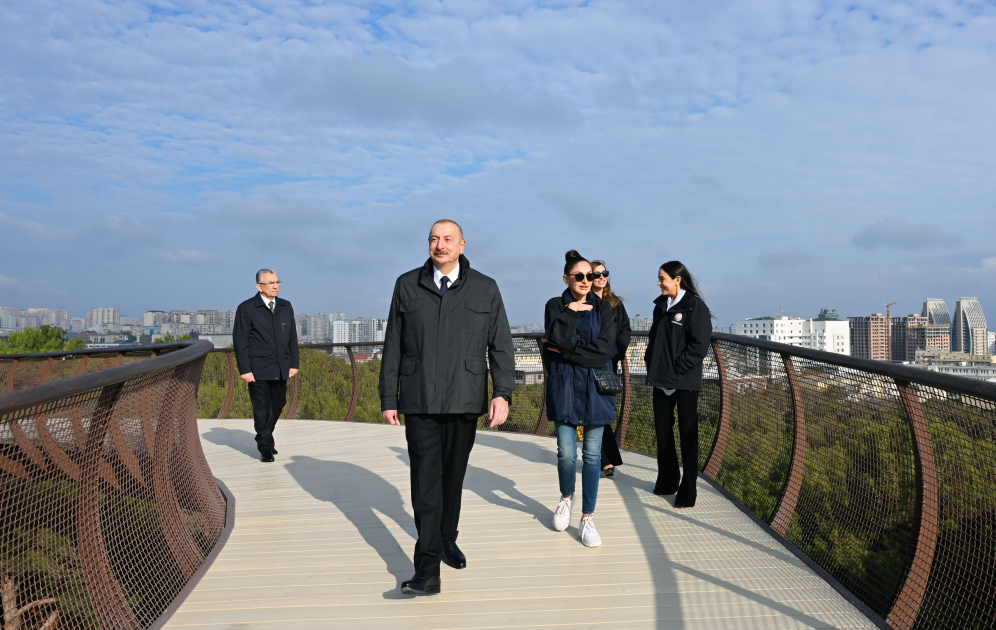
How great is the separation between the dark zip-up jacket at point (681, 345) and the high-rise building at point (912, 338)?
4679 inches

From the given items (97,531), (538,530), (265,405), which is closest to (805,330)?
(265,405)

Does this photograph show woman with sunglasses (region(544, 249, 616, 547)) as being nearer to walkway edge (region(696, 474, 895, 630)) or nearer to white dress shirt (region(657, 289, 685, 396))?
white dress shirt (region(657, 289, 685, 396))

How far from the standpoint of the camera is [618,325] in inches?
194

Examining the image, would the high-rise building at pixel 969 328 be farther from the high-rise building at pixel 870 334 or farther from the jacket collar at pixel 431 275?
the jacket collar at pixel 431 275

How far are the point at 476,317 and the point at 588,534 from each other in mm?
1430

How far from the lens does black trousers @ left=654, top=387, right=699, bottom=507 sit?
4.91 m

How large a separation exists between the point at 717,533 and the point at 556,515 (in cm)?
94

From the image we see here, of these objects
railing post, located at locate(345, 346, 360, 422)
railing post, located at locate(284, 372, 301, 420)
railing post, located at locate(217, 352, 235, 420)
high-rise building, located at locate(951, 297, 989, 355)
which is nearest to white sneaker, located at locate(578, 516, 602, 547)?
railing post, located at locate(345, 346, 360, 422)

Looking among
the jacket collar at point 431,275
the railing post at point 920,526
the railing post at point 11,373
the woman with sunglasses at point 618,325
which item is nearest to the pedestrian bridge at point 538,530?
the railing post at point 920,526

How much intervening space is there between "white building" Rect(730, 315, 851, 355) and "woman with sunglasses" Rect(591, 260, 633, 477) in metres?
92.7

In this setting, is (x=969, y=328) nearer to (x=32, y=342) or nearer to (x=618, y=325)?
(x=32, y=342)

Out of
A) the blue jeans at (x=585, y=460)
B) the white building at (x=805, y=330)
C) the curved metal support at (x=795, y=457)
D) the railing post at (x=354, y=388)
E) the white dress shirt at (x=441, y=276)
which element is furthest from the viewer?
the white building at (x=805, y=330)

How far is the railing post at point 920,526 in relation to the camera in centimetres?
308

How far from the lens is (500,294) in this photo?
3.73 m
